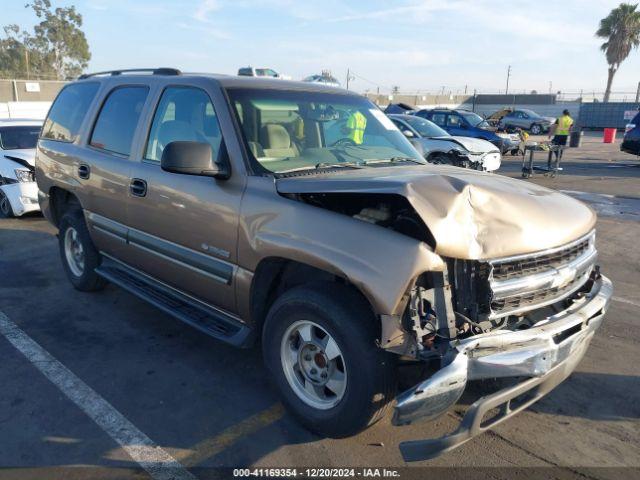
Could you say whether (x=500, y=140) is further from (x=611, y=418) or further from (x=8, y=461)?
(x=8, y=461)

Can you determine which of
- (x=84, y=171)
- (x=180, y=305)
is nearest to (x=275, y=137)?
(x=180, y=305)

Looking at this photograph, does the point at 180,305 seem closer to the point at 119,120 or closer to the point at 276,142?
the point at 276,142

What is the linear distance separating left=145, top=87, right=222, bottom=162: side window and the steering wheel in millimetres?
853

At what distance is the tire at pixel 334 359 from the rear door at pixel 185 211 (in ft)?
1.74

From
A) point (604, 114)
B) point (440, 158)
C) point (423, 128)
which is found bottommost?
point (440, 158)

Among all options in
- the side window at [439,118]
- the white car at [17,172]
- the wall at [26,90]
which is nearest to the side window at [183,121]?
the white car at [17,172]

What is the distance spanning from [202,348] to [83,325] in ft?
4.00

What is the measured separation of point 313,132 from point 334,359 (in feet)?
5.59

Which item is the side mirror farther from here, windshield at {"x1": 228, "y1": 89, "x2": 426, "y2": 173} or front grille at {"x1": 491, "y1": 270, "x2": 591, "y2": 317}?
front grille at {"x1": 491, "y1": 270, "x2": 591, "y2": 317}

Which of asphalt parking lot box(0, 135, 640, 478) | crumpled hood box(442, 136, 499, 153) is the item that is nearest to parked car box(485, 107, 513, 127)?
crumpled hood box(442, 136, 499, 153)

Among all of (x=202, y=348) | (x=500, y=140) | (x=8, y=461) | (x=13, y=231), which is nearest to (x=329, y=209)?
(x=202, y=348)

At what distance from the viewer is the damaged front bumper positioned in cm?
224

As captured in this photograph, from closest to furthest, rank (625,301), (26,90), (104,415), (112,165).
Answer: (104,415) < (112,165) < (625,301) < (26,90)

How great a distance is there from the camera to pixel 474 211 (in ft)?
8.50
